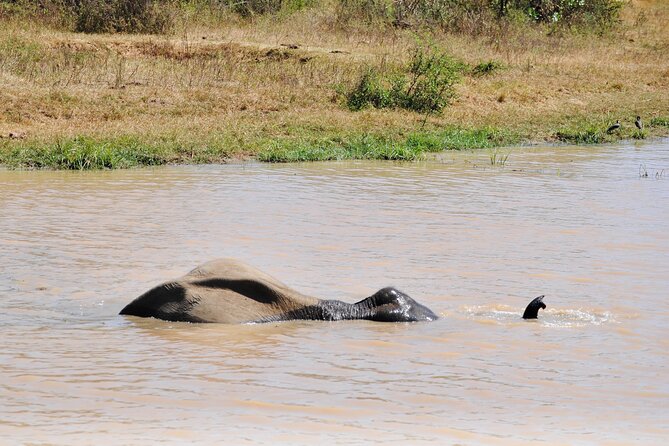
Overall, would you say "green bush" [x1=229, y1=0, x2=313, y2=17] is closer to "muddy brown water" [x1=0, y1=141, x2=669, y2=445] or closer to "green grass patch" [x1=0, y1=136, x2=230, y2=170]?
"green grass patch" [x1=0, y1=136, x2=230, y2=170]

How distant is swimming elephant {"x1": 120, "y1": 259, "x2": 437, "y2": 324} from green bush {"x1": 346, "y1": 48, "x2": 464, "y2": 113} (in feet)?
33.9

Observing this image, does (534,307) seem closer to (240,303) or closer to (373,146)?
(240,303)

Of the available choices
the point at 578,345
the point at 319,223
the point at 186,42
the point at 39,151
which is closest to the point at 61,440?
the point at 578,345

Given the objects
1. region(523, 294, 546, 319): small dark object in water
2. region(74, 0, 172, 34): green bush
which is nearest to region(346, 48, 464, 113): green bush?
region(74, 0, 172, 34): green bush

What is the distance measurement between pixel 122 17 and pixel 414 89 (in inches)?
263

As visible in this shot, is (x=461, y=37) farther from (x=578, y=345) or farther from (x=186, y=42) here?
(x=578, y=345)

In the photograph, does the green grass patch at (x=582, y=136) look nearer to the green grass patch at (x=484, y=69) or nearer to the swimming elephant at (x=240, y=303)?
the green grass patch at (x=484, y=69)

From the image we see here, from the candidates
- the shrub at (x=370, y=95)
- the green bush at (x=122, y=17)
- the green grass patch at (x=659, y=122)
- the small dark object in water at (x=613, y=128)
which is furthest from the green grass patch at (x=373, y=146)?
the green bush at (x=122, y=17)

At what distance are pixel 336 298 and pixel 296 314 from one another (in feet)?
2.57

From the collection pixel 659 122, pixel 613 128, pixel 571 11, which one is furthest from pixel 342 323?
pixel 571 11

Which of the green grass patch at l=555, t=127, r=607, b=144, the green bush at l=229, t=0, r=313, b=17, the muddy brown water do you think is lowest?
the muddy brown water

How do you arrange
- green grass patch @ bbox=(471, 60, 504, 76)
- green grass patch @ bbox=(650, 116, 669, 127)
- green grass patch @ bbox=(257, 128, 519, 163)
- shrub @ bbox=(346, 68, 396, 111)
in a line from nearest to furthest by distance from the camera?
green grass patch @ bbox=(257, 128, 519, 163), shrub @ bbox=(346, 68, 396, 111), green grass patch @ bbox=(650, 116, 669, 127), green grass patch @ bbox=(471, 60, 504, 76)

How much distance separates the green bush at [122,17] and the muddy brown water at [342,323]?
944 cm

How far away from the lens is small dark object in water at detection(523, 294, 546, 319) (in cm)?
584
